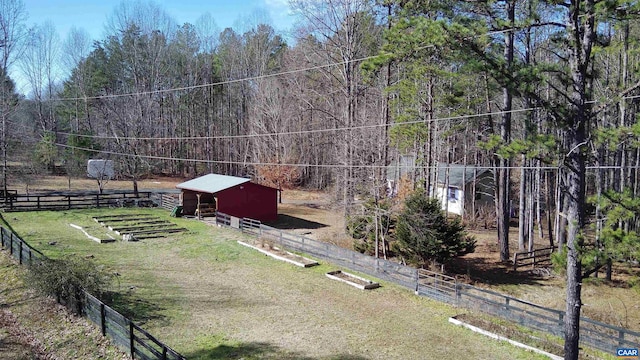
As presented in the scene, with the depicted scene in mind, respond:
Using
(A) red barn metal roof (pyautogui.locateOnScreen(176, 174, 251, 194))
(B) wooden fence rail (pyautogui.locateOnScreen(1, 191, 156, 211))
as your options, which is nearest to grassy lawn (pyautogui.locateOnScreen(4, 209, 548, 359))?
(A) red barn metal roof (pyautogui.locateOnScreen(176, 174, 251, 194))

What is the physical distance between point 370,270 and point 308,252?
13.0 ft

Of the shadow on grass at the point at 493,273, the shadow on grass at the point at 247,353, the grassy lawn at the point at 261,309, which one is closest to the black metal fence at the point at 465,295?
the grassy lawn at the point at 261,309

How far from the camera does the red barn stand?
3091cm

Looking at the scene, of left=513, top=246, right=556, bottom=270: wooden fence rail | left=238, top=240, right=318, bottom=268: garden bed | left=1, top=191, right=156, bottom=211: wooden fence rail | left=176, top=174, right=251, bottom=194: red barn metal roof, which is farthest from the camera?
left=1, top=191, right=156, bottom=211: wooden fence rail

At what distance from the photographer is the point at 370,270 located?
18.9 metres

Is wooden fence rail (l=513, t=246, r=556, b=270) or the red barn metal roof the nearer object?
wooden fence rail (l=513, t=246, r=556, b=270)

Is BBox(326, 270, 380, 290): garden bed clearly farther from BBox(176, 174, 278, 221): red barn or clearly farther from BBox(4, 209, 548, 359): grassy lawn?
BBox(176, 174, 278, 221): red barn

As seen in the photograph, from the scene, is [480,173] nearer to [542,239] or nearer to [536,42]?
[542,239]

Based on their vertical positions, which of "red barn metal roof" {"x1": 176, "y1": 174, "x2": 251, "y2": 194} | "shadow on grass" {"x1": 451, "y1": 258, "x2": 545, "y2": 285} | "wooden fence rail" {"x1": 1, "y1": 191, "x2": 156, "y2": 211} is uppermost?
"red barn metal roof" {"x1": 176, "y1": 174, "x2": 251, "y2": 194}

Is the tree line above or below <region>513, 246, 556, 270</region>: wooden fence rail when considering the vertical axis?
above

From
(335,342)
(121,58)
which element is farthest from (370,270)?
(121,58)

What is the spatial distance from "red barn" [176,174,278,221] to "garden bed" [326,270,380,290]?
1397 cm

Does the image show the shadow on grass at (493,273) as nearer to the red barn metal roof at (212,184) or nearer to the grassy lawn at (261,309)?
the grassy lawn at (261,309)

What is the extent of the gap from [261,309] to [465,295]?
6802 millimetres
